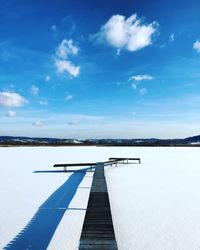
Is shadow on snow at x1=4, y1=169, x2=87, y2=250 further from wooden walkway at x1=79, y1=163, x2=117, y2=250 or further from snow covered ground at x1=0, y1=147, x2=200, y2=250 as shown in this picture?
wooden walkway at x1=79, y1=163, x2=117, y2=250

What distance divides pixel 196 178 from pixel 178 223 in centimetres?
486

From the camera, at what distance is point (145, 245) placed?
3.66 m

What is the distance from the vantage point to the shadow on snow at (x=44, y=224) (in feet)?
11.9

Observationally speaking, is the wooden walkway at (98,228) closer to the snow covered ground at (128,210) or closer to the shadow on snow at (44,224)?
the snow covered ground at (128,210)

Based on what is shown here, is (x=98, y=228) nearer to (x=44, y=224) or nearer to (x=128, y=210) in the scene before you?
(x=44, y=224)

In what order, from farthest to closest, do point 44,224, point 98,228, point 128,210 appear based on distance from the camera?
point 128,210 → point 44,224 → point 98,228

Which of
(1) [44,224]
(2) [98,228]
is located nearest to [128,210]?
(1) [44,224]

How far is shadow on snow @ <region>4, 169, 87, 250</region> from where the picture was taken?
11.9 ft

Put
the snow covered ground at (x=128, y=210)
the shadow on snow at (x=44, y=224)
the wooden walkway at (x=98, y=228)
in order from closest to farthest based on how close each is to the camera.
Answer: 1. the wooden walkway at (x=98, y=228)
2. the shadow on snow at (x=44, y=224)
3. the snow covered ground at (x=128, y=210)

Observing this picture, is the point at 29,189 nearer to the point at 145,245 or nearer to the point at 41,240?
the point at 41,240

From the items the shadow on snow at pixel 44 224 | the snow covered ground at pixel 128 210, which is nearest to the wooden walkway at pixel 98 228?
the snow covered ground at pixel 128 210

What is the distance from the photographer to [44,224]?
4.42 m

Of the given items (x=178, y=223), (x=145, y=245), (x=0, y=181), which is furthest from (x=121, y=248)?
(x=0, y=181)

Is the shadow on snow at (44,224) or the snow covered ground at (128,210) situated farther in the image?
the snow covered ground at (128,210)
